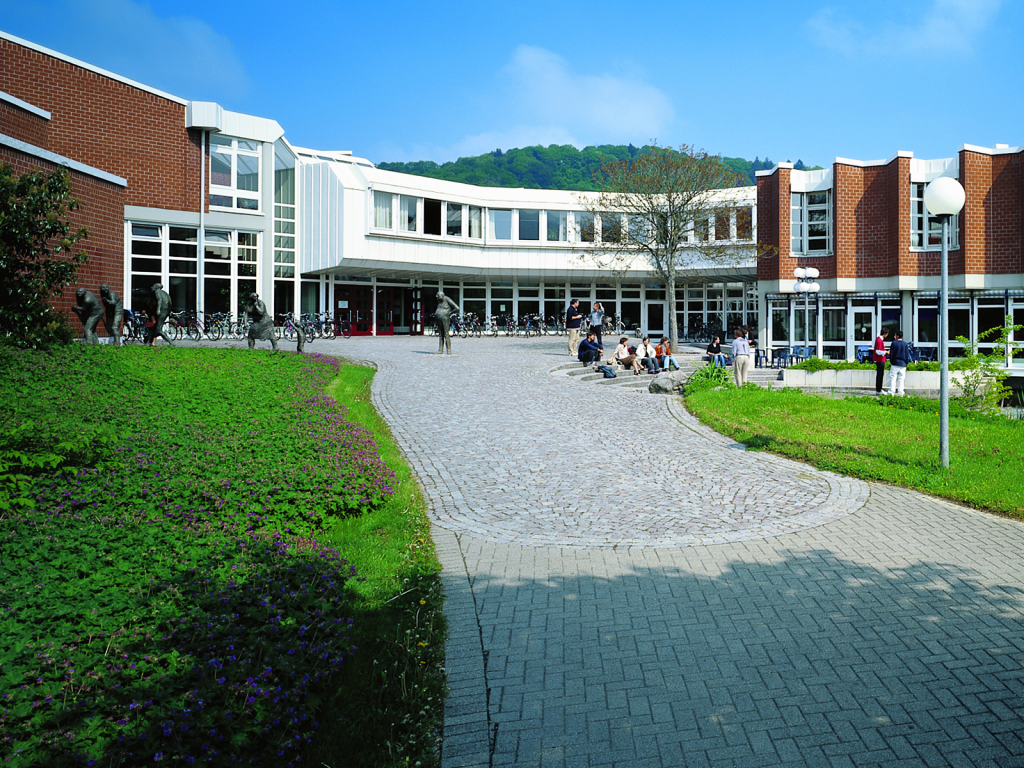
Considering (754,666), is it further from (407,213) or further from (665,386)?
(407,213)

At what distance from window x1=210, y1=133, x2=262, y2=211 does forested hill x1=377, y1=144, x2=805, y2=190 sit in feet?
133

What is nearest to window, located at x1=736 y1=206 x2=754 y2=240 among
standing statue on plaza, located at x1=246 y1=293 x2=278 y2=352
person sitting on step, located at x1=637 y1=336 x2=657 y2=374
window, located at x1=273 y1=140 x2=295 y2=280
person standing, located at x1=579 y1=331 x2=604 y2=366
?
person sitting on step, located at x1=637 y1=336 x2=657 y2=374

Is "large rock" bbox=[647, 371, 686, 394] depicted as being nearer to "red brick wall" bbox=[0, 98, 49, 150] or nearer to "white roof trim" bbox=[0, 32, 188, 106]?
"red brick wall" bbox=[0, 98, 49, 150]

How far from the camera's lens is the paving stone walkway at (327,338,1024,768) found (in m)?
3.60

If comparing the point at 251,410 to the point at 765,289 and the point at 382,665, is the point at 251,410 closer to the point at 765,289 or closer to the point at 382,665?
the point at 382,665

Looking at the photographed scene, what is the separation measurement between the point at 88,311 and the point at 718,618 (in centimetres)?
1554

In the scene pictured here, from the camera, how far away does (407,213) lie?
115 feet

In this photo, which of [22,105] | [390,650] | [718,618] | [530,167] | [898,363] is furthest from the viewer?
[530,167]

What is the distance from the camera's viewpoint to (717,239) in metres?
29.6

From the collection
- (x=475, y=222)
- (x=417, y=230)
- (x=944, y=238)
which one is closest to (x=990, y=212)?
(x=475, y=222)

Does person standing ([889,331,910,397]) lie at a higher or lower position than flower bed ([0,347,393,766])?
higher

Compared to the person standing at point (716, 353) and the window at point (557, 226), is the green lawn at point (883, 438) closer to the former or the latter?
the person standing at point (716, 353)

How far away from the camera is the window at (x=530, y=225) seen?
38.8 metres

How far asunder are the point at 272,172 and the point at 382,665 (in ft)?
89.9
